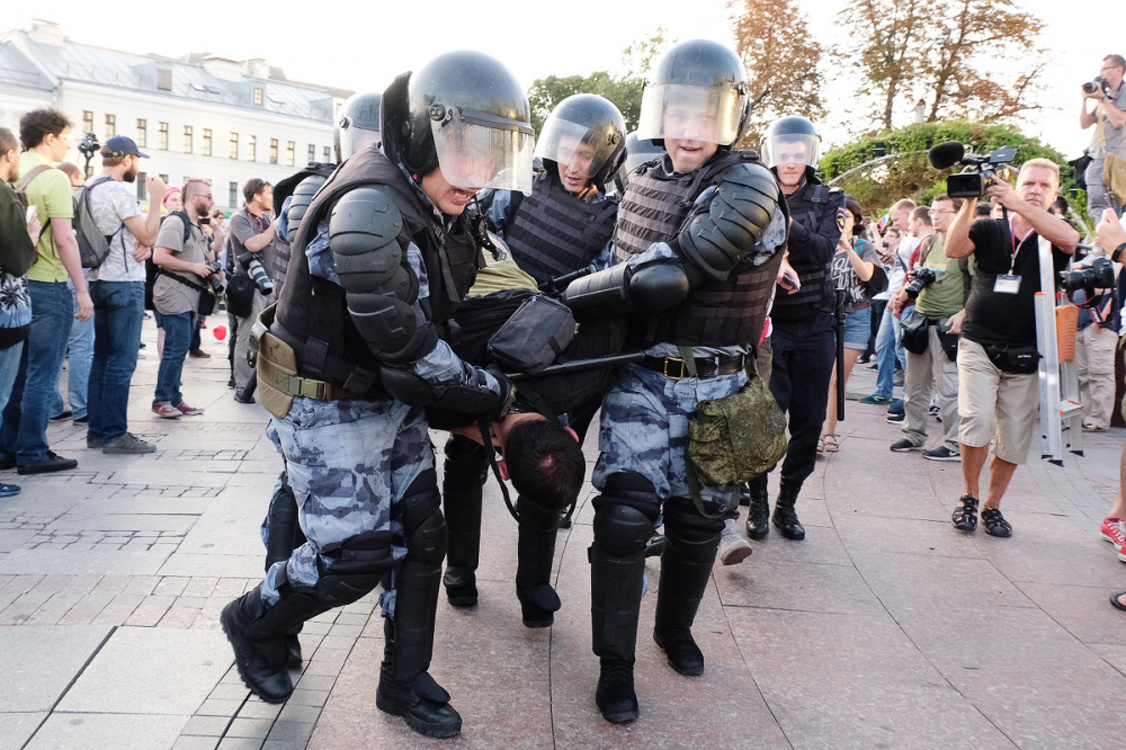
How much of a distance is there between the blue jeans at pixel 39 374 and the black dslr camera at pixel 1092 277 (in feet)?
18.3

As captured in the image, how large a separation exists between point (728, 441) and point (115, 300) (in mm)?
4710

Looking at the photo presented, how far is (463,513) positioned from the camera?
3.69 metres

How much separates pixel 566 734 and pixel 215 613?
1.50 m

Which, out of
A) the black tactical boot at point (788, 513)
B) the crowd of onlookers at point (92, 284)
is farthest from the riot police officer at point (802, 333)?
the crowd of onlookers at point (92, 284)

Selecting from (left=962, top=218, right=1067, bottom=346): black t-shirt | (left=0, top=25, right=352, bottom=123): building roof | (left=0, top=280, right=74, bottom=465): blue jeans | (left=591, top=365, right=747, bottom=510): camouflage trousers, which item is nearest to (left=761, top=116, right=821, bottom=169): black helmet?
(left=962, top=218, right=1067, bottom=346): black t-shirt

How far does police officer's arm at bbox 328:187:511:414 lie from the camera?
2.27m

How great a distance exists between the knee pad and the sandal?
2.91 meters

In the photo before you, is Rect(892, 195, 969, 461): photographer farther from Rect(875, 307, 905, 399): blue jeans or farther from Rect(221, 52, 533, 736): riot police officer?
Rect(221, 52, 533, 736): riot police officer

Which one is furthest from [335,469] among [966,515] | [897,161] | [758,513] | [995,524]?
[897,161]

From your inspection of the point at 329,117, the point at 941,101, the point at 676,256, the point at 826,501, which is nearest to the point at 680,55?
the point at 676,256

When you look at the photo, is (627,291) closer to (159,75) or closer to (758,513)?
(758,513)

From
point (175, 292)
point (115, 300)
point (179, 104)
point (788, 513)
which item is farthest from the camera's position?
point (179, 104)

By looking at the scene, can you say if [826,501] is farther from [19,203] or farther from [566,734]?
[19,203]

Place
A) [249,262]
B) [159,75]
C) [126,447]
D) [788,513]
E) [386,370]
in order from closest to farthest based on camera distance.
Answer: [386,370], [788,513], [126,447], [249,262], [159,75]
